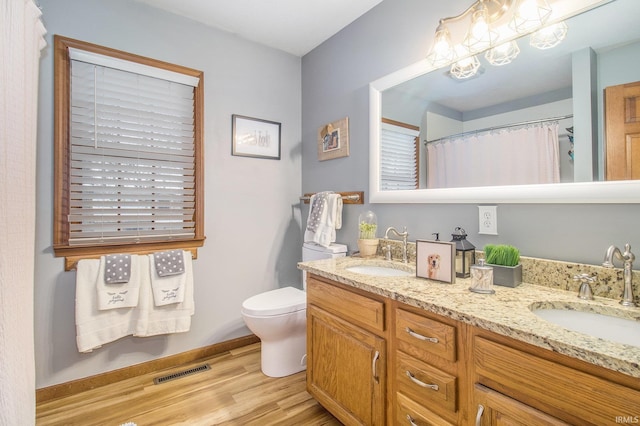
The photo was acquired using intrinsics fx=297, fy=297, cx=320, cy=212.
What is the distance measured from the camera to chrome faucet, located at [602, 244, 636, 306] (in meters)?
0.96

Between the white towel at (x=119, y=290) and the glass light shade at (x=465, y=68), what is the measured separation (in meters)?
2.18

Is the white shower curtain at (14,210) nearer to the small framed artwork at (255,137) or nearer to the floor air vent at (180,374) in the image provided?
the floor air vent at (180,374)

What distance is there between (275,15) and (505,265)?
217cm

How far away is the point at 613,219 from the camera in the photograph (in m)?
1.09

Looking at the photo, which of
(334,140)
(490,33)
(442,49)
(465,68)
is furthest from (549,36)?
(334,140)

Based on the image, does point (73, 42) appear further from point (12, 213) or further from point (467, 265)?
point (467, 265)

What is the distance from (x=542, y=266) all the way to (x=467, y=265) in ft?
0.91

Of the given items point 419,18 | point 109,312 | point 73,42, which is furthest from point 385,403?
point 73,42

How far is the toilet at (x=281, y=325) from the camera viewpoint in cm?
188

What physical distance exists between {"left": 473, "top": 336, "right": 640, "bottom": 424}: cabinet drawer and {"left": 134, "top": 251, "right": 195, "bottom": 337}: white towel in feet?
5.96

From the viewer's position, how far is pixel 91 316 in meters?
1.78

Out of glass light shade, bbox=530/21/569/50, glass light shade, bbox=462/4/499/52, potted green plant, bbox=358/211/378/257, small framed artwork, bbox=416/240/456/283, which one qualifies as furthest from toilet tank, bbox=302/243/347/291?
glass light shade, bbox=530/21/569/50

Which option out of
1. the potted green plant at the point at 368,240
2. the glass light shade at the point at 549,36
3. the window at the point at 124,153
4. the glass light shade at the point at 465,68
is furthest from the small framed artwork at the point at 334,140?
the glass light shade at the point at 549,36

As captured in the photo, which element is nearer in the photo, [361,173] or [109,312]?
[109,312]
